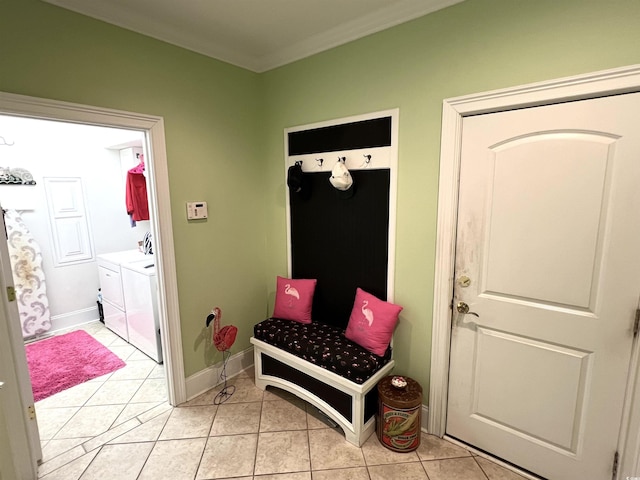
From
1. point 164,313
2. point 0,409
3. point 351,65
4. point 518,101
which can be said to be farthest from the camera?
point 164,313

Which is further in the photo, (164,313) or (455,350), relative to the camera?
(164,313)

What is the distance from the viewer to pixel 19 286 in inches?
133

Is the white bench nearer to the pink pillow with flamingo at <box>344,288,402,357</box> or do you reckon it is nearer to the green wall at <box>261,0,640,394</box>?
the pink pillow with flamingo at <box>344,288,402,357</box>

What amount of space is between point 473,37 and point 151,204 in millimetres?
2176

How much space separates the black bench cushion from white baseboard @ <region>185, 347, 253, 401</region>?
498 millimetres

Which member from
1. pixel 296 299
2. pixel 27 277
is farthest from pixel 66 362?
pixel 296 299

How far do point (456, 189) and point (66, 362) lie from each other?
373 cm

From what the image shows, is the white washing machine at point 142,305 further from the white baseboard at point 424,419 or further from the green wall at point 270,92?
the white baseboard at point 424,419

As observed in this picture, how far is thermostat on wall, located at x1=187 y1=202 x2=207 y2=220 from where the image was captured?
2.30m

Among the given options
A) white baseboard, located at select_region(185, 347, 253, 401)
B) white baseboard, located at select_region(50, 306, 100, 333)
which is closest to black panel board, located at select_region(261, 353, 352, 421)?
white baseboard, located at select_region(185, 347, 253, 401)

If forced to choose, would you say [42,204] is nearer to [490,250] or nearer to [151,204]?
[151,204]

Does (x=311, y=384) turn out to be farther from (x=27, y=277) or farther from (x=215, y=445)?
(x=27, y=277)

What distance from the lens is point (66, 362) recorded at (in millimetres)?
3010

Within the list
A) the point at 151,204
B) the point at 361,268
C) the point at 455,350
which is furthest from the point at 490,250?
the point at 151,204
